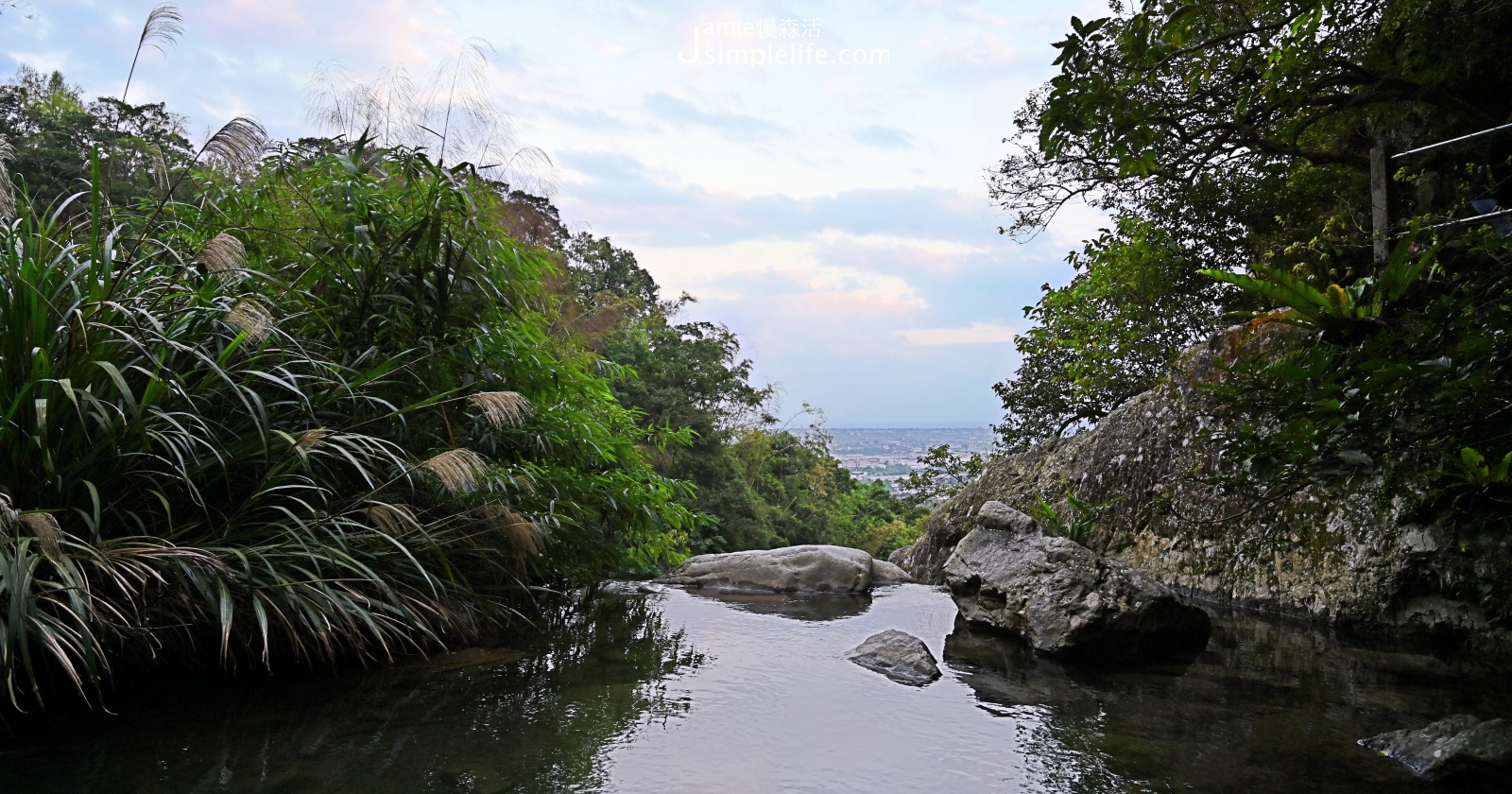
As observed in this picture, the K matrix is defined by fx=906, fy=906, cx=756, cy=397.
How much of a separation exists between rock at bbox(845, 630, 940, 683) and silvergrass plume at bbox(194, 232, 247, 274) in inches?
147

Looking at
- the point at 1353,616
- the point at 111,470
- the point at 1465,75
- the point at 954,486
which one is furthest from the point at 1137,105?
the point at 954,486

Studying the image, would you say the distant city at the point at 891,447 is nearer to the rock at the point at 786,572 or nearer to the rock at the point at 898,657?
the rock at the point at 786,572

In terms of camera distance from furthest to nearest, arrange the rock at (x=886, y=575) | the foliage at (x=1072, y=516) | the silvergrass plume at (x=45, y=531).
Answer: the rock at (x=886, y=575) < the foliage at (x=1072, y=516) < the silvergrass plume at (x=45, y=531)

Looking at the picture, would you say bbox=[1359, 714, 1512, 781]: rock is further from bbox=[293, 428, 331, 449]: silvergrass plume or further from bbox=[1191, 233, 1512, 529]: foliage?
bbox=[293, 428, 331, 449]: silvergrass plume

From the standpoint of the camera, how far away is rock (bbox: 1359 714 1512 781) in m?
3.27

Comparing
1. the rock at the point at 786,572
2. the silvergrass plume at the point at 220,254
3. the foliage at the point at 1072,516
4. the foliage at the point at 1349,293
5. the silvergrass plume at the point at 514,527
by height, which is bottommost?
the rock at the point at 786,572

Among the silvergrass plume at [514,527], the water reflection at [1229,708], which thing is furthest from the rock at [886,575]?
the silvergrass plume at [514,527]

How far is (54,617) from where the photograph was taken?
3.10m

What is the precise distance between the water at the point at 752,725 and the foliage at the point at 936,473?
7.82m

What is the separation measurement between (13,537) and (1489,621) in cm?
731

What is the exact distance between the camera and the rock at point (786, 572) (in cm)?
762

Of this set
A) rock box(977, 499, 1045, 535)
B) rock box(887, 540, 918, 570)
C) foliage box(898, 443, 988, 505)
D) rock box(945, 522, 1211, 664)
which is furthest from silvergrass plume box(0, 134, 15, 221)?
foliage box(898, 443, 988, 505)

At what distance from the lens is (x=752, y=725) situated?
3.87 metres

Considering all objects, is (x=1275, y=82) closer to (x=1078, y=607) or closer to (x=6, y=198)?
(x=1078, y=607)
